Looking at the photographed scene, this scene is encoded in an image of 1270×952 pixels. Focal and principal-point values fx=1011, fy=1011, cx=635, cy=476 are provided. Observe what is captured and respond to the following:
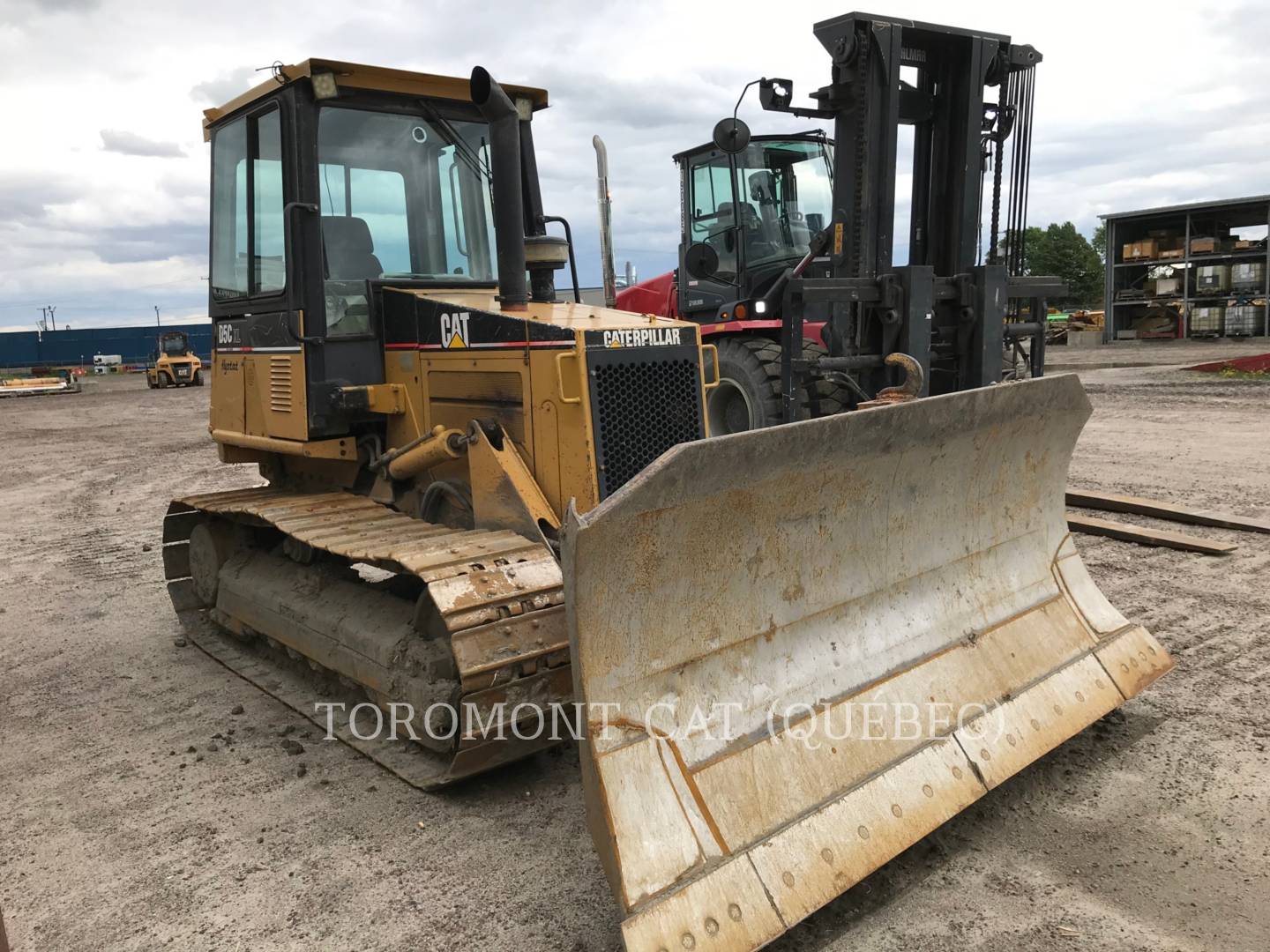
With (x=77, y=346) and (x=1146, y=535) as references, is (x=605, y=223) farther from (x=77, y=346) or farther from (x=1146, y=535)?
(x=77, y=346)

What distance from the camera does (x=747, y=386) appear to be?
8828mm

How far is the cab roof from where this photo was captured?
454cm

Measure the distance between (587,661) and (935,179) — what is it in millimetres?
5440

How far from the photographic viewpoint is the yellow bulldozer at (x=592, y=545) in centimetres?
277

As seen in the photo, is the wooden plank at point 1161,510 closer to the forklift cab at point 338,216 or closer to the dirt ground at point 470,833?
the dirt ground at point 470,833

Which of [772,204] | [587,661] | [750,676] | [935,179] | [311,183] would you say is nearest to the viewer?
[587,661]

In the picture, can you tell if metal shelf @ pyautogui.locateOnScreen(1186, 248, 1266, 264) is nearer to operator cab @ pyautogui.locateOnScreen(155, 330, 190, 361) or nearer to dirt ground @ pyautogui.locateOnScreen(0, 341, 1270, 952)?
dirt ground @ pyautogui.locateOnScreen(0, 341, 1270, 952)

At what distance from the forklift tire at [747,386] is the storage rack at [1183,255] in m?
22.1

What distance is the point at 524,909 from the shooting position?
114 inches

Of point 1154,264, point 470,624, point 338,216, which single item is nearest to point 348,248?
point 338,216

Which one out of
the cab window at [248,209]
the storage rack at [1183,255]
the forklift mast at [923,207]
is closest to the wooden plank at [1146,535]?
the forklift mast at [923,207]

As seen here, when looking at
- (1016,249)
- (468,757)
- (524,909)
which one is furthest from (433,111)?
(1016,249)

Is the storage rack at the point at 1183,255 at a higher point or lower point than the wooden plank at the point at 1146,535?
higher

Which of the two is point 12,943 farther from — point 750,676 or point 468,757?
point 750,676
